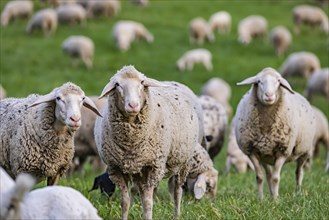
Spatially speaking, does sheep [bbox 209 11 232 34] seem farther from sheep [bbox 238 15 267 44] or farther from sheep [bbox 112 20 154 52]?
sheep [bbox 112 20 154 52]

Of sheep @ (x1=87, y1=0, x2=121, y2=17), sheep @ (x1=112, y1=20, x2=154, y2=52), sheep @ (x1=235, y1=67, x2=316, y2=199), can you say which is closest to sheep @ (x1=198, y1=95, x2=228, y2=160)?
sheep @ (x1=235, y1=67, x2=316, y2=199)

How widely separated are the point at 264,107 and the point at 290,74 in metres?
16.2

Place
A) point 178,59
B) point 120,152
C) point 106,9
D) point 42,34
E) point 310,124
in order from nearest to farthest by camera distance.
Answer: point 120,152, point 310,124, point 178,59, point 42,34, point 106,9

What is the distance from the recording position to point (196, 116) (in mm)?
8609

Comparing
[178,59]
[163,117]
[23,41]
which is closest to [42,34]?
[23,41]

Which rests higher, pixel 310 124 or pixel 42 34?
pixel 310 124

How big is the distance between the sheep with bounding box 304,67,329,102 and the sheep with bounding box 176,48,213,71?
13.0 feet

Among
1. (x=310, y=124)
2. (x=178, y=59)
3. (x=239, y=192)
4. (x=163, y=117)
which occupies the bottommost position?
(x=178, y=59)

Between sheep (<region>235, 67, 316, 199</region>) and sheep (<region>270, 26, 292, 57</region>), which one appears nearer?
sheep (<region>235, 67, 316, 199</region>)

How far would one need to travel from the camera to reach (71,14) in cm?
2973

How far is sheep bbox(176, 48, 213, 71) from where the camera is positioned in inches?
1029

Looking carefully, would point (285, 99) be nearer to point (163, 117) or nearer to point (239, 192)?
point (239, 192)

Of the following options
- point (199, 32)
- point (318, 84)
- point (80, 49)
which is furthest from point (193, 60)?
point (318, 84)

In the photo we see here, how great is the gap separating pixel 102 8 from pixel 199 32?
4640mm
